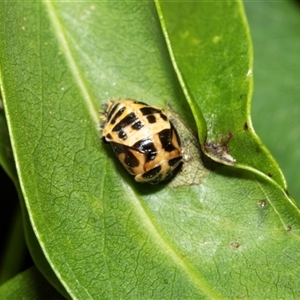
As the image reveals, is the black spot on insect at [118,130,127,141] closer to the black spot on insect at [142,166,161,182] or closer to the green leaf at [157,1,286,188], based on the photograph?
the black spot on insect at [142,166,161,182]

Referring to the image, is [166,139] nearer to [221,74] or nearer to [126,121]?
[126,121]

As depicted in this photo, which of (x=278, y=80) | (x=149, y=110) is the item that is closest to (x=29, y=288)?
(x=149, y=110)

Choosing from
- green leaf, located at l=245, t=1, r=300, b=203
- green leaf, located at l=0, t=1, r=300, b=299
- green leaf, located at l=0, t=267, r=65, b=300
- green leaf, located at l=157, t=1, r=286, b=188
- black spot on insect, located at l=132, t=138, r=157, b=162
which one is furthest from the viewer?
green leaf, located at l=245, t=1, r=300, b=203

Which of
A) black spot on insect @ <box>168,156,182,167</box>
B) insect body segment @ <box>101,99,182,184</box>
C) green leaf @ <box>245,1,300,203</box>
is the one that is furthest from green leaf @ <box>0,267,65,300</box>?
green leaf @ <box>245,1,300,203</box>

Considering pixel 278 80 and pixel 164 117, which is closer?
pixel 164 117

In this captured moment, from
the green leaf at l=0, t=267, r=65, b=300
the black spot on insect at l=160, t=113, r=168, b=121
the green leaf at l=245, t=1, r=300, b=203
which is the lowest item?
the green leaf at l=245, t=1, r=300, b=203

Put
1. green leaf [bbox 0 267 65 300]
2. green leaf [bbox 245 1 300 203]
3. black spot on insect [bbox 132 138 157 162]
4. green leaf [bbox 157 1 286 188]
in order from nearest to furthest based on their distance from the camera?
green leaf [bbox 157 1 286 188], green leaf [bbox 0 267 65 300], black spot on insect [bbox 132 138 157 162], green leaf [bbox 245 1 300 203]

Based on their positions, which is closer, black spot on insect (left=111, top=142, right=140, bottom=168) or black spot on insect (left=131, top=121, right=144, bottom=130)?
black spot on insect (left=111, top=142, right=140, bottom=168)

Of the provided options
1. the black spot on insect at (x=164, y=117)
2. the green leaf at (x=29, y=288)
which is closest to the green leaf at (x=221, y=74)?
the black spot on insect at (x=164, y=117)
